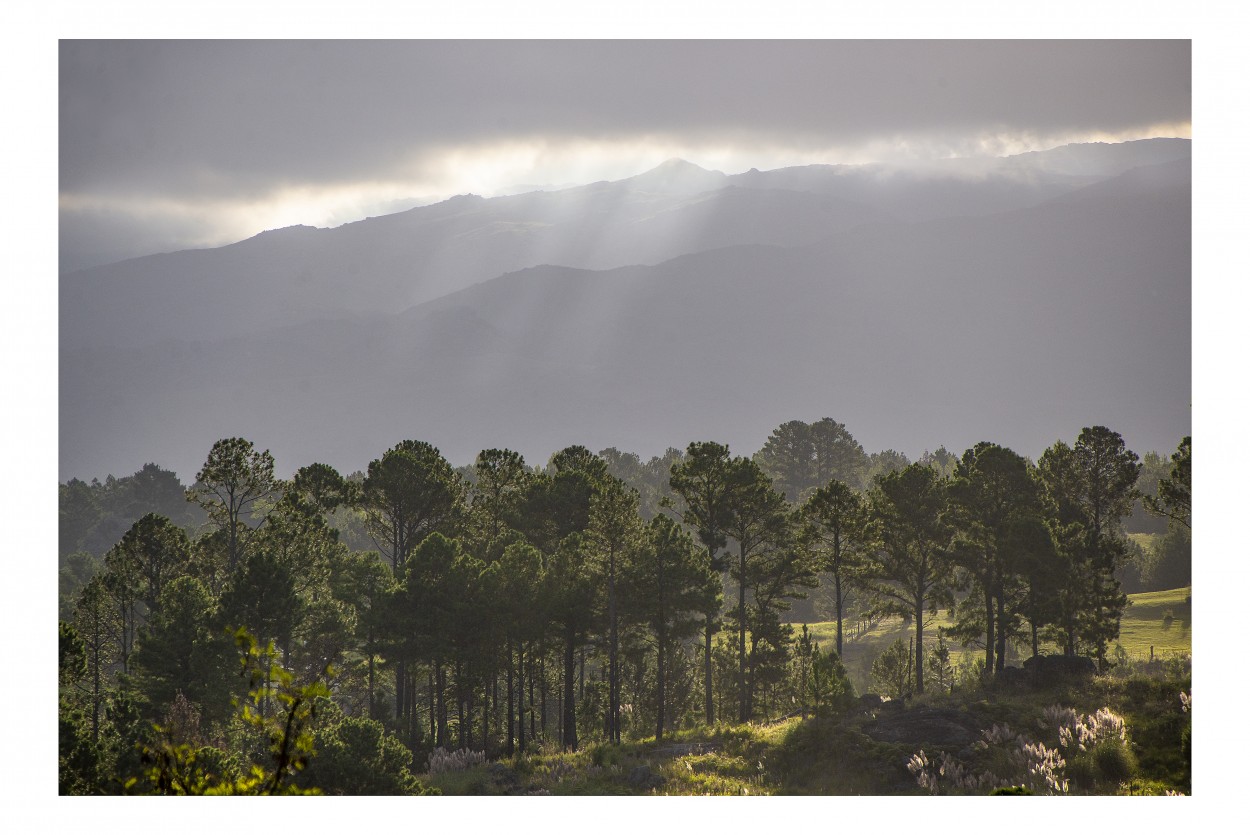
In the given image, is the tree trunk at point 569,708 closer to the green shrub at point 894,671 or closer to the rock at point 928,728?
the rock at point 928,728

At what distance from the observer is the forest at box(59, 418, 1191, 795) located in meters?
28.5

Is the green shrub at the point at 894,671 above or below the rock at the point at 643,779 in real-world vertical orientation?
below

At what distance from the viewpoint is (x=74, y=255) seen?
33.3 meters

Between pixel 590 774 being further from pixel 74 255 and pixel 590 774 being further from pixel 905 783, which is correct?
pixel 74 255

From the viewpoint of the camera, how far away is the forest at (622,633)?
28.5 m

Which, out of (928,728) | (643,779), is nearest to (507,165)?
(643,779)

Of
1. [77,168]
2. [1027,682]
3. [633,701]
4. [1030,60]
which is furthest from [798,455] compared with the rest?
[77,168]

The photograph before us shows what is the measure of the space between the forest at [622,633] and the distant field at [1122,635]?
331 centimetres

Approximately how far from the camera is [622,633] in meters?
42.5

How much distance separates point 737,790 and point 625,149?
23688mm

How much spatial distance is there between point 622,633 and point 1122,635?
36081mm

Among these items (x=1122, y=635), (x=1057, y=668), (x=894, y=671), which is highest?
(x=1057, y=668)

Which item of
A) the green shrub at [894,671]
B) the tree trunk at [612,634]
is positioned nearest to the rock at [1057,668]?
the green shrub at [894,671]

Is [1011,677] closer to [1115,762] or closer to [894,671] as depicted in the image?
[1115,762]
